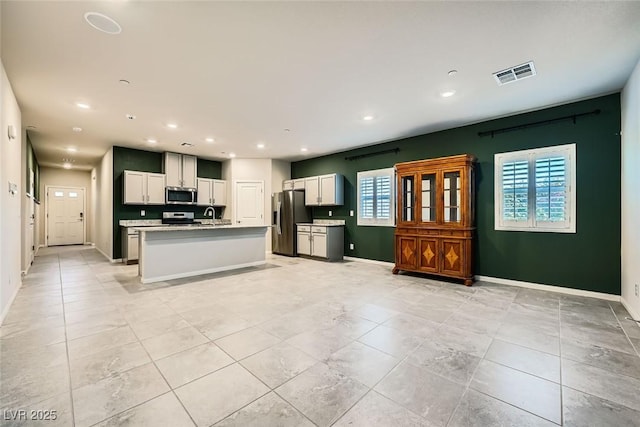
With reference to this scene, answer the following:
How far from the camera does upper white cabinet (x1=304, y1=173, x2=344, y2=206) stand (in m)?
6.73

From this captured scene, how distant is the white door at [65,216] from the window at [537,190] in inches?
518

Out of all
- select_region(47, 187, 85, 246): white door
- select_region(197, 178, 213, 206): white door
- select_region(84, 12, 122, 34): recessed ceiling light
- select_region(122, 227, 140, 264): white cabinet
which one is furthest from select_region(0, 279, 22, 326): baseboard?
select_region(47, 187, 85, 246): white door

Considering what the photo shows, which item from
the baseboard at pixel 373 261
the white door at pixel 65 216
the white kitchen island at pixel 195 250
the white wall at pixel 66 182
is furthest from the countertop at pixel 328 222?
the white door at pixel 65 216

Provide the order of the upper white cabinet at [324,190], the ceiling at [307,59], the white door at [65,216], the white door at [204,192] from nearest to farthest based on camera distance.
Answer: the ceiling at [307,59] < the upper white cabinet at [324,190] < the white door at [204,192] < the white door at [65,216]

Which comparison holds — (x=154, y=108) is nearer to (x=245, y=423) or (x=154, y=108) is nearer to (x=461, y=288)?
(x=245, y=423)

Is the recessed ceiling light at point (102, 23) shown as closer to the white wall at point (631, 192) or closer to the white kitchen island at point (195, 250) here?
the white kitchen island at point (195, 250)

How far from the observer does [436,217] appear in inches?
186

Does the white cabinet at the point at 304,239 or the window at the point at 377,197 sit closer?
the window at the point at 377,197

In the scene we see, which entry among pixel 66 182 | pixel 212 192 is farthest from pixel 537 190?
pixel 66 182

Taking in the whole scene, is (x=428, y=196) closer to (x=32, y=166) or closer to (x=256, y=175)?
(x=256, y=175)

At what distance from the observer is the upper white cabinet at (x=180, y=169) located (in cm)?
699

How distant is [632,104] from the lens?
3098mm

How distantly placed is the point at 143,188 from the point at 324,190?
14.4 feet

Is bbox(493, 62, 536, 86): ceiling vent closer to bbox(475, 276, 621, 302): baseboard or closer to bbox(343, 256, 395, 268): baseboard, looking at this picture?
bbox(475, 276, 621, 302): baseboard
